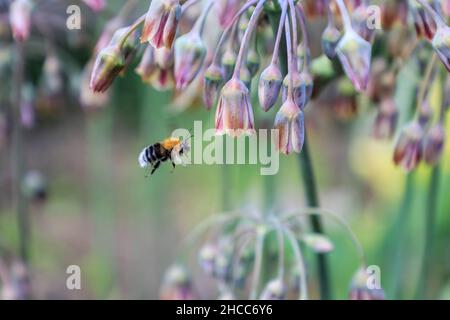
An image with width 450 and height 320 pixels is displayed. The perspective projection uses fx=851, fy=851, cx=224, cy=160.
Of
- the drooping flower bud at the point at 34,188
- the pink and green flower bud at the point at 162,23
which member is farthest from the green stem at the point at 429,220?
the drooping flower bud at the point at 34,188

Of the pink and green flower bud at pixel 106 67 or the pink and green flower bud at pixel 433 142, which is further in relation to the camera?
the pink and green flower bud at pixel 433 142

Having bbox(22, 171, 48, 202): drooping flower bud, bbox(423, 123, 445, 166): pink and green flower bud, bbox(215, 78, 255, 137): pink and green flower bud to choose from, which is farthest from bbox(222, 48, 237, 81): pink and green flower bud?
bbox(22, 171, 48, 202): drooping flower bud

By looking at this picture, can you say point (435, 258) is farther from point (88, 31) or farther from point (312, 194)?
point (88, 31)

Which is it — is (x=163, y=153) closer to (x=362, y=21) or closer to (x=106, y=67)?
(x=106, y=67)

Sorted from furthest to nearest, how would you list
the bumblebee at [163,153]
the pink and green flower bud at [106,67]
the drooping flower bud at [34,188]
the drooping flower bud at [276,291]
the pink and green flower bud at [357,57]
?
the drooping flower bud at [34,188], the bumblebee at [163,153], the drooping flower bud at [276,291], the pink and green flower bud at [106,67], the pink and green flower bud at [357,57]

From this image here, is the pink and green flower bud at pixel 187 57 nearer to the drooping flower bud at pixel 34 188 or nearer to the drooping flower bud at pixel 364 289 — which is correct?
the drooping flower bud at pixel 364 289

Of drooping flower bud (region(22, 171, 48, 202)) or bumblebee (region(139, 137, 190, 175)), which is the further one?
drooping flower bud (region(22, 171, 48, 202))

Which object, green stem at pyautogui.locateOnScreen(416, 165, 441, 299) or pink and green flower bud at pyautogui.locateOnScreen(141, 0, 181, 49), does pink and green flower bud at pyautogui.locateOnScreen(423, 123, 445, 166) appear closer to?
green stem at pyautogui.locateOnScreen(416, 165, 441, 299)
